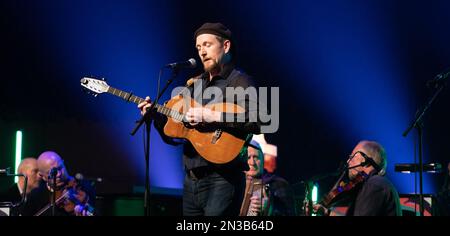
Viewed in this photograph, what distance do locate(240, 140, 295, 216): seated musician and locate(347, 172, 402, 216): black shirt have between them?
1.32m

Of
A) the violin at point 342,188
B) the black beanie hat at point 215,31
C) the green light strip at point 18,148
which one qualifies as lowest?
the violin at point 342,188

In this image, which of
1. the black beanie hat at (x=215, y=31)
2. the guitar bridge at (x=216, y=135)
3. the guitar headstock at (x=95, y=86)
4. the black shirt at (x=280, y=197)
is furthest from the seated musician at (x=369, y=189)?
the guitar headstock at (x=95, y=86)

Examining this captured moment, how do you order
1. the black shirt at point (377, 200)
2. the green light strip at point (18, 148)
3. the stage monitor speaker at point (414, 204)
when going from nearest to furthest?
the black shirt at point (377, 200) < the stage monitor speaker at point (414, 204) < the green light strip at point (18, 148)

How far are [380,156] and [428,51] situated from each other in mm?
3050

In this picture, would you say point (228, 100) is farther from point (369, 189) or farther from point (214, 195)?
point (369, 189)

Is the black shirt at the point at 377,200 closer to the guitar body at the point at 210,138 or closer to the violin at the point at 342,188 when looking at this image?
the violin at the point at 342,188

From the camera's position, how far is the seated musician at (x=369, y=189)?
587cm

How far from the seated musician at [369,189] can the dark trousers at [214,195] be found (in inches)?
68.7

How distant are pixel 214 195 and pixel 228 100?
72 centimetres

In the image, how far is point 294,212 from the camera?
24.9ft

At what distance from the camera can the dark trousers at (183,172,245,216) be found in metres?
4.48

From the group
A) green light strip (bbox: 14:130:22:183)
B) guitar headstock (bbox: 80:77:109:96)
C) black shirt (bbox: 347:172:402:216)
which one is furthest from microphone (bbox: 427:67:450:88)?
green light strip (bbox: 14:130:22:183)
